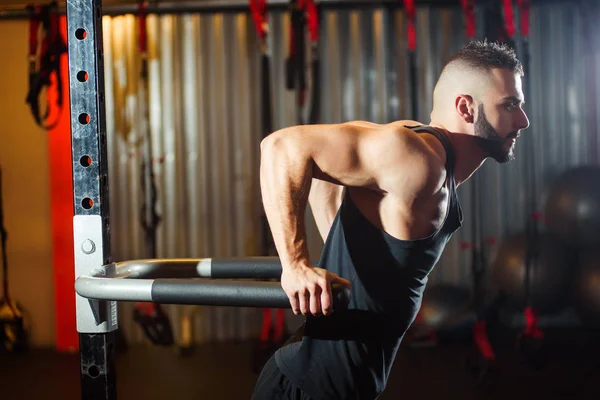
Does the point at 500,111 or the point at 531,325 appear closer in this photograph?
the point at 500,111

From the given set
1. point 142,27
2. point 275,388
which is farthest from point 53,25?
point 275,388

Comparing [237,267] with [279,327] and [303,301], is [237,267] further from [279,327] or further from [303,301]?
[279,327]

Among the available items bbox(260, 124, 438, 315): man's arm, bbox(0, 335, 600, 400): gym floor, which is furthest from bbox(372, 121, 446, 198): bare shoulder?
bbox(0, 335, 600, 400): gym floor

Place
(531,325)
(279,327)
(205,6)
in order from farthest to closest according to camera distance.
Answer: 1. (205,6)
2. (279,327)
3. (531,325)

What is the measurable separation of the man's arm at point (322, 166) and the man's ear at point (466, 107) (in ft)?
0.38

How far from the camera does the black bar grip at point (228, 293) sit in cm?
98

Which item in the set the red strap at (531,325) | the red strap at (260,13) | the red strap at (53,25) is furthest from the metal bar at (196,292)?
the red strap at (53,25)

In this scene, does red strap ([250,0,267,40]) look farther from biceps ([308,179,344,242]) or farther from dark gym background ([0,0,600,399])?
biceps ([308,179,344,242])

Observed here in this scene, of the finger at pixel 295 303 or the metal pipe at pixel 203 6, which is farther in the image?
the metal pipe at pixel 203 6

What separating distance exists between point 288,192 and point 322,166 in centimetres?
7

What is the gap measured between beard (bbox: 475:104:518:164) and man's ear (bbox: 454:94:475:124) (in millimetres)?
13

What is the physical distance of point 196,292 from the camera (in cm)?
101

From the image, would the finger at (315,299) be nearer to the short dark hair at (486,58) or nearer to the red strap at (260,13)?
the short dark hair at (486,58)

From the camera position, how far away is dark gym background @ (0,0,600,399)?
144 inches
